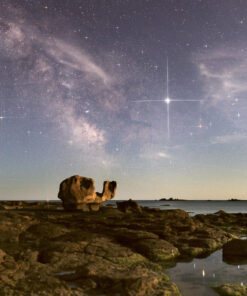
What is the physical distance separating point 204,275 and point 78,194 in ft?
128

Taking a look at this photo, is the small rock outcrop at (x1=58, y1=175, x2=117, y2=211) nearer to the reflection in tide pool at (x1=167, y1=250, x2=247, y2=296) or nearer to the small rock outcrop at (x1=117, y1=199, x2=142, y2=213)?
the small rock outcrop at (x1=117, y1=199, x2=142, y2=213)

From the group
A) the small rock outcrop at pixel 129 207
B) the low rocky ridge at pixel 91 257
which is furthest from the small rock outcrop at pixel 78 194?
the low rocky ridge at pixel 91 257

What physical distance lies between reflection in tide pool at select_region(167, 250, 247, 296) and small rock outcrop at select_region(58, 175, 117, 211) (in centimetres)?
3603

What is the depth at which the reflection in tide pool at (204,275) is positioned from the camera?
37.0 ft

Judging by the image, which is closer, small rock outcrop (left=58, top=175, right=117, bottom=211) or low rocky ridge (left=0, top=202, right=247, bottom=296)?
low rocky ridge (left=0, top=202, right=247, bottom=296)

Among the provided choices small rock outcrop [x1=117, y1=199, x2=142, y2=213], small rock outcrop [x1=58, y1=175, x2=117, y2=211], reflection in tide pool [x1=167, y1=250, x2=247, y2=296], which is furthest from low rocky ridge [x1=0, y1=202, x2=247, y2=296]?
small rock outcrop [x1=58, y1=175, x2=117, y2=211]

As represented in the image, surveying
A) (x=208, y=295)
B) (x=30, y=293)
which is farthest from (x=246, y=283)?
(x=30, y=293)

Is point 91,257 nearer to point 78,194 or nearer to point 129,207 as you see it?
point 129,207

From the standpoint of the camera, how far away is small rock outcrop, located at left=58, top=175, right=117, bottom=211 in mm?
50031

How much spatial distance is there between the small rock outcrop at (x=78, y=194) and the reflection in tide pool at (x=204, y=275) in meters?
36.0

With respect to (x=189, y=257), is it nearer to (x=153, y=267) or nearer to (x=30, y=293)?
(x=153, y=267)

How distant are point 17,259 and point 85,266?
332 cm

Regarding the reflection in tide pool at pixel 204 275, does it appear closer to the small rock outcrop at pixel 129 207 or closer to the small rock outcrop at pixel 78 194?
the small rock outcrop at pixel 129 207

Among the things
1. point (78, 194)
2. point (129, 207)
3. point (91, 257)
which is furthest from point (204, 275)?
point (78, 194)
